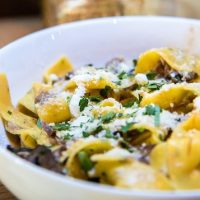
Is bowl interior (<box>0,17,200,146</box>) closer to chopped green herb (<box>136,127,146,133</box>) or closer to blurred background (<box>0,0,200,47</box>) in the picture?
blurred background (<box>0,0,200,47</box>)

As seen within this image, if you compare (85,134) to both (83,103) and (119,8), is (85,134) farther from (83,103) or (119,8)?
(119,8)

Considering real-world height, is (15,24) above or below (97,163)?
below

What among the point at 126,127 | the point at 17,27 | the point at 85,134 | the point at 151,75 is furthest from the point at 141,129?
the point at 17,27

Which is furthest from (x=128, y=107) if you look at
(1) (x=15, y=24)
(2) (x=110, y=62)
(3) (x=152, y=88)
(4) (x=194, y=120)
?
(1) (x=15, y=24)

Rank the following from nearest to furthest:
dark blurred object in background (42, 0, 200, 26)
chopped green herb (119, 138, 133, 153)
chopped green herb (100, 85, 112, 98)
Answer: chopped green herb (119, 138, 133, 153) < chopped green herb (100, 85, 112, 98) < dark blurred object in background (42, 0, 200, 26)

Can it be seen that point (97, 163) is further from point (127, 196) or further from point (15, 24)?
point (15, 24)

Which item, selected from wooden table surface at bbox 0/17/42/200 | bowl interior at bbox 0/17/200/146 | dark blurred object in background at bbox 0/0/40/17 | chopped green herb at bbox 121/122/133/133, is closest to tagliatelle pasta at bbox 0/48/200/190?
chopped green herb at bbox 121/122/133/133
